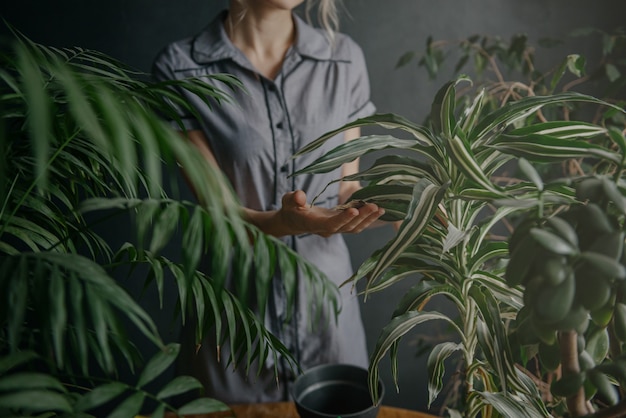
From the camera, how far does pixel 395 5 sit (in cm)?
190

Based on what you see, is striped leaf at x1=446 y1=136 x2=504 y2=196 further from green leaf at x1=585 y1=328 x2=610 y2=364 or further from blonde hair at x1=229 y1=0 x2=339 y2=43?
blonde hair at x1=229 y1=0 x2=339 y2=43

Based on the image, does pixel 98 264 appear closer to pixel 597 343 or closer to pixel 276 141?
pixel 597 343

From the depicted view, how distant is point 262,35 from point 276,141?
31 cm

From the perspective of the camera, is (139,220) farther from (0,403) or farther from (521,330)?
(521,330)

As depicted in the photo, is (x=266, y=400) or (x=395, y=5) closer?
(x=266, y=400)

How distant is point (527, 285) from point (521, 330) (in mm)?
94

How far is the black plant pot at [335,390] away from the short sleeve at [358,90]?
0.79 metres

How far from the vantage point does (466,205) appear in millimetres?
776

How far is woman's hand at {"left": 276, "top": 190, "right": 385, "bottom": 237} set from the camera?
814 millimetres

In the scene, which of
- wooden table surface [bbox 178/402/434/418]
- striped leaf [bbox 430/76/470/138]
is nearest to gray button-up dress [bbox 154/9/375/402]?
wooden table surface [bbox 178/402/434/418]

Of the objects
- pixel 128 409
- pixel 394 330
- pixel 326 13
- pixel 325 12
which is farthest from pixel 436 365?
pixel 326 13

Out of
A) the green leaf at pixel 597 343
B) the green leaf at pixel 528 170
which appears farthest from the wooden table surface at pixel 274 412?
the green leaf at pixel 528 170

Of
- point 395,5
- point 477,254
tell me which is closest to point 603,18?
point 395,5

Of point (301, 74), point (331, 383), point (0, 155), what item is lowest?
point (331, 383)
